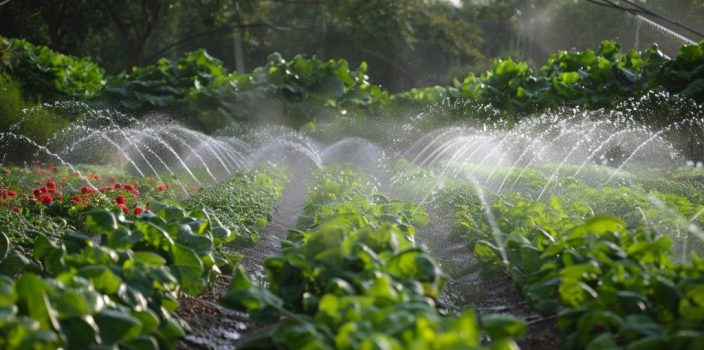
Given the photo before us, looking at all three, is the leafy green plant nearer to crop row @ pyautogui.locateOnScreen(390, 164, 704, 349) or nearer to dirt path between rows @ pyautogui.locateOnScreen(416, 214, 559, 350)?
dirt path between rows @ pyautogui.locateOnScreen(416, 214, 559, 350)

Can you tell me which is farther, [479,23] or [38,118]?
[479,23]

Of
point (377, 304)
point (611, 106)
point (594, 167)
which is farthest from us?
point (611, 106)

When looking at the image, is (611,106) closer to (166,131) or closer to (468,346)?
(166,131)

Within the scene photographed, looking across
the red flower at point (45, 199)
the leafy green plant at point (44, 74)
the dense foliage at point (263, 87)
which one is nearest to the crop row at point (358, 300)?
the red flower at point (45, 199)

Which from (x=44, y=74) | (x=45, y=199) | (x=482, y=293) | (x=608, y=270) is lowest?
(x=44, y=74)

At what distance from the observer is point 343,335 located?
2.05 meters

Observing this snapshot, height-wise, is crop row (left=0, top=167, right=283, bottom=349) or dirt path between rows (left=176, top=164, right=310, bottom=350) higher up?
crop row (left=0, top=167, right=283, bottom=349)

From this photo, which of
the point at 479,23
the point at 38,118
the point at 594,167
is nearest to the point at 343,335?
the point at 594,167

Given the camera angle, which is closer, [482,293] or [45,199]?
[482,293]

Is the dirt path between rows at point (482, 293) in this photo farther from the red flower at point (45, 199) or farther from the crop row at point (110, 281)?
the red flower at point (45, 199)

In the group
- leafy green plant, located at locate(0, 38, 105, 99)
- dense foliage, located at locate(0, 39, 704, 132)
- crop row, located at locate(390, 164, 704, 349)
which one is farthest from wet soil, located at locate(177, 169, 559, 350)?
leafy green plant, located at locate(0, 38, 105, 99)

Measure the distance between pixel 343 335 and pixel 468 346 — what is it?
376 mm

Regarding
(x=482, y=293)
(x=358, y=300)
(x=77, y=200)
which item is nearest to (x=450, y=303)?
(x=482, y=293)

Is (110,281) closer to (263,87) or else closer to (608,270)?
(608,270)
